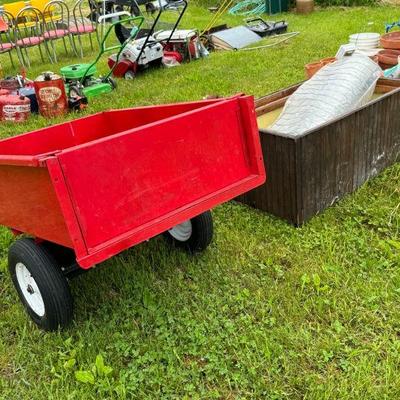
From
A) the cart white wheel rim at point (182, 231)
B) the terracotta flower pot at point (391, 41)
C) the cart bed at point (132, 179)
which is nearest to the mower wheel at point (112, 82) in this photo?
the terracotta flower pot at point (391, 41)

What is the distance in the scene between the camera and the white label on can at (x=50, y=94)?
6.02m

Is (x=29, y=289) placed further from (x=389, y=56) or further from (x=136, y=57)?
(x=136, y=57)

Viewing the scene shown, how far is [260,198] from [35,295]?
1573mm

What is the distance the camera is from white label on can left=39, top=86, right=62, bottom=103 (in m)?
6.02

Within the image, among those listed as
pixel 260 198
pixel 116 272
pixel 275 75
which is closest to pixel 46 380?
pixel 116 272

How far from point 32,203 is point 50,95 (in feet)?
13.4

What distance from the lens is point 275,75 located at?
22.2ft

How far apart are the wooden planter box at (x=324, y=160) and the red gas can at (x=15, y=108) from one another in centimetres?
360

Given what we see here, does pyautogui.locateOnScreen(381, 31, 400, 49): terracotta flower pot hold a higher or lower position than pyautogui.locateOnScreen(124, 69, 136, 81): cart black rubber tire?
higher

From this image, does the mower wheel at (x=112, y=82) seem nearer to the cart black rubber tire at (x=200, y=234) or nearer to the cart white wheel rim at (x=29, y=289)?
the cart black rubber tire at (x=200, y=234)

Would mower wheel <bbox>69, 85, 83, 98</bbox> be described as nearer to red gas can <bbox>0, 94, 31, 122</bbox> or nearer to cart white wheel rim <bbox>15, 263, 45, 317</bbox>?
red gas can <bbox>0, 94, 31, 122</bbox>

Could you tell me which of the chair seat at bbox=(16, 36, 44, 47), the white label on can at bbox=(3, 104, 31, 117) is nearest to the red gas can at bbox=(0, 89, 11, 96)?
the white label on can at bbox=(3, 104, 31, 117)

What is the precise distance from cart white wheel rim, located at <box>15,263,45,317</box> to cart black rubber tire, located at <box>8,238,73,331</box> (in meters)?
0.10

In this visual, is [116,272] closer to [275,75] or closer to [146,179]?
[146,179]
